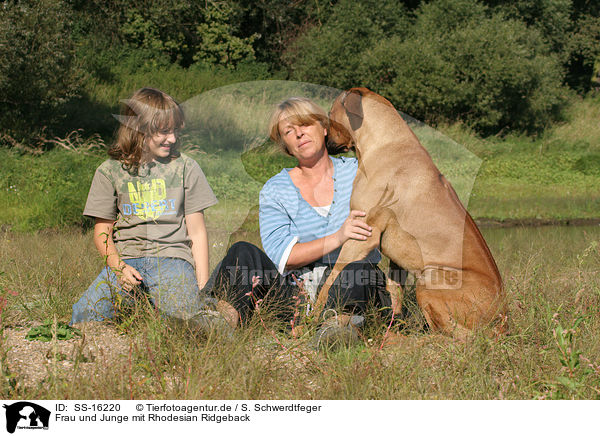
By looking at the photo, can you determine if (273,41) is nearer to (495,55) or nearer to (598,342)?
(495,55)

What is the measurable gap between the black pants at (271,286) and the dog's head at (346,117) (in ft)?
2.24

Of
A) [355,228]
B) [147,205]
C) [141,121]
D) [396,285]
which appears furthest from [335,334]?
[141,121]

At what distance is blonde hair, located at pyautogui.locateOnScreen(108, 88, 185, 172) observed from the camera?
323 cm

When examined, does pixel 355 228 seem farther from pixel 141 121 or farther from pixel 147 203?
pixel 141 121

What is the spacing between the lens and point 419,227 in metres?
2.93

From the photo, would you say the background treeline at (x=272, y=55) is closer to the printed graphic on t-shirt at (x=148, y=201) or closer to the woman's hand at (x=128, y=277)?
the printed graphic on t-shirt at (x=148, y=201)

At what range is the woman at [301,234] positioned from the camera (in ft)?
9.95

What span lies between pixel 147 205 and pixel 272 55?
15.5m

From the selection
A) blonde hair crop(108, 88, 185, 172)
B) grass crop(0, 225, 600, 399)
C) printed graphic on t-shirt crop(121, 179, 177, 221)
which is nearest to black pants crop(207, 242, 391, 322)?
grass crop(0, 225, 600, 399)

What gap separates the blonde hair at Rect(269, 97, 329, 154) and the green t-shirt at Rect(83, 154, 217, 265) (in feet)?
1.92

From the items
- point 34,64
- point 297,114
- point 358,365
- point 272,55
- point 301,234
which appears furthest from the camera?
point 272,55

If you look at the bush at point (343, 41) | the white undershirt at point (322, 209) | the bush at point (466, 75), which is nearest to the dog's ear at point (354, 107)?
the white undershirt at point (322, 209)

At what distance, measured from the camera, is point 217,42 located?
54.5ft

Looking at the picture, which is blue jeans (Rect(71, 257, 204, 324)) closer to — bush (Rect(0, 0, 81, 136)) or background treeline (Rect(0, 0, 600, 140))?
bush (Rect(0, 0, 81, 136))
